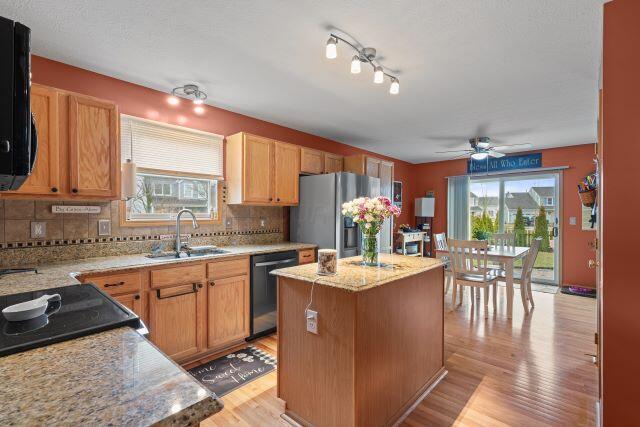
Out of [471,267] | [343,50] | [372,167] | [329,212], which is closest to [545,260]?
[471,267]

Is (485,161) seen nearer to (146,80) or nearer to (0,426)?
(146,80)

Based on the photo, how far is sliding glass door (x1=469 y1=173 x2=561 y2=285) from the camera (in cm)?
554

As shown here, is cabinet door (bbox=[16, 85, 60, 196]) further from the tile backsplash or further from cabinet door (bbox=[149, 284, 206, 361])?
cabinet door (bbox=[149, 284, 206, 361])

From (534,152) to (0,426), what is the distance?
6.85m

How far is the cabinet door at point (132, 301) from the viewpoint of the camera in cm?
227

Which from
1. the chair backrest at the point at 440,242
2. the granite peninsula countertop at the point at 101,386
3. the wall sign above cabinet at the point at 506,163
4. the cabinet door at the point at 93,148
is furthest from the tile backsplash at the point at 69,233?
the wall sign above cabinet at the point at 506,163

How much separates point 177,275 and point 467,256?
3.32m

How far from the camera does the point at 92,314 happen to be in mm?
1136

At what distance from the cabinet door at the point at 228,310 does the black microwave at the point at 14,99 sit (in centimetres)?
228

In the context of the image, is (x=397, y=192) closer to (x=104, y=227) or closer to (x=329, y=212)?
(x=329, y=212)

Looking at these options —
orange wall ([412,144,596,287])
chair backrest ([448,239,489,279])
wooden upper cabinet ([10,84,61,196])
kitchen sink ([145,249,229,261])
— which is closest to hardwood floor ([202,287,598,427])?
chair backrest ([448,239,489,279])

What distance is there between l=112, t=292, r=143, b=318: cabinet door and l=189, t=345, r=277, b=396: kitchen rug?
26.5 inches

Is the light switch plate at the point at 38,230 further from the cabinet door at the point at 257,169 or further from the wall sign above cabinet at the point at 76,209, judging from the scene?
the cabinet door at the point at 257,169

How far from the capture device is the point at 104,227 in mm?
2697
